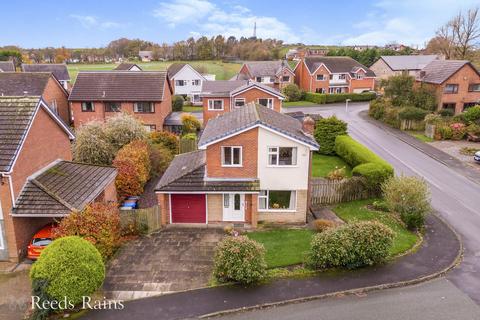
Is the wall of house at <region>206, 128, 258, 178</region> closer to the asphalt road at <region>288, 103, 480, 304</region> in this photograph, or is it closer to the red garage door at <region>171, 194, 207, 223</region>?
the red garage door at <region>171, 194, 207, 223</region>

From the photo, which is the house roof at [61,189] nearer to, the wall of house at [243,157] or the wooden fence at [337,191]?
the wall of house at [243,157]

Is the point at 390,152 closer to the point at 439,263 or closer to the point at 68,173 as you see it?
the point at 439,263

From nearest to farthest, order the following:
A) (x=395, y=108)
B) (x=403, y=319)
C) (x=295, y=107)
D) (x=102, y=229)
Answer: (x=403, y=319) < (x=102, y=229) < (x=395, y=108) < (x=295, y=107)

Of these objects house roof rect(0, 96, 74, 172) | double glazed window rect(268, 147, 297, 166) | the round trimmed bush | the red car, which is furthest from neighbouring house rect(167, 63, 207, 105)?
the round trimmed bush

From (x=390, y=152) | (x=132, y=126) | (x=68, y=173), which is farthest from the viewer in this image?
(x=390, y=152)

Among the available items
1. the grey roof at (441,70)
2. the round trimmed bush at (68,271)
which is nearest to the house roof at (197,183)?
the round trimmed bush at (68,271)

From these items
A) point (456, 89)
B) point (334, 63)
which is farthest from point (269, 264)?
point (334, 63)
